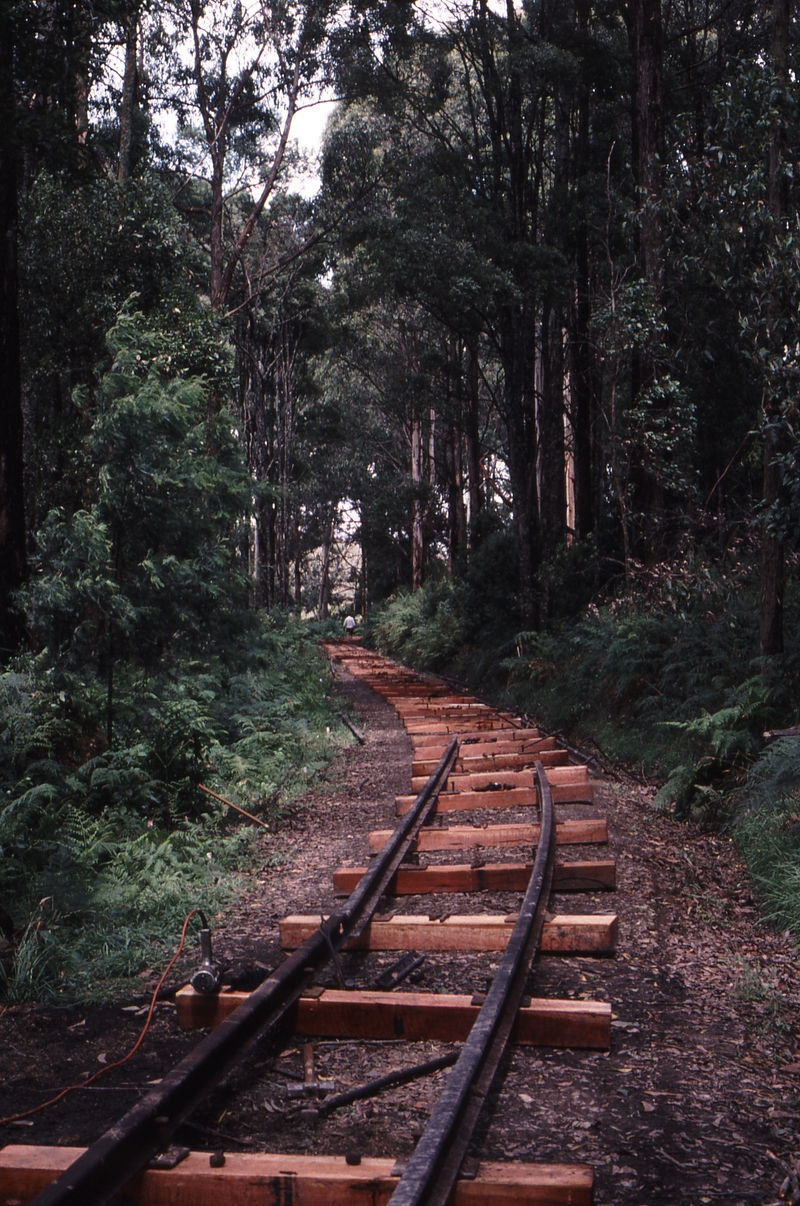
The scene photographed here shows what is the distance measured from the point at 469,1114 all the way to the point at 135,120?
23.1 m

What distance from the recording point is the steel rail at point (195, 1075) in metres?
2.29

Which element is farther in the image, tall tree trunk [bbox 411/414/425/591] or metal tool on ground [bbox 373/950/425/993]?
tall tree trunk [bbox 411/414/425/591]

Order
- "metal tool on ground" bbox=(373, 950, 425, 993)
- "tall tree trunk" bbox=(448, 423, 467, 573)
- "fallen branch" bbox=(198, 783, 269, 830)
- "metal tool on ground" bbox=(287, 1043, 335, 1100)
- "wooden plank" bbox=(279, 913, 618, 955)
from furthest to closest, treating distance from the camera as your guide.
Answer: "tall tree trunk" bbox=(448, 423, 467, 573)
"fallen branch" bbox=(198, 783, 269, 830)
"wooden plank" bbox=(279, 913, 618, 955)
"metal tool on ground" bbox=(373, 950, 425, 993)
"metal tool on ground" bbox=(287, 1043, 335, 1100)

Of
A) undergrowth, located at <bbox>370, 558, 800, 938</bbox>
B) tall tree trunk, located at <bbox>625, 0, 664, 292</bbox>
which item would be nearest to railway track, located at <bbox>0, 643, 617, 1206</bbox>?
undergrowth, located at <bbox>370, 558, 800, 938</bbox>

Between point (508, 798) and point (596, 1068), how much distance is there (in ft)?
15.0

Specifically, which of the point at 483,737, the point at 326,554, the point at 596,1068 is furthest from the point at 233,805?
the point at 326,554

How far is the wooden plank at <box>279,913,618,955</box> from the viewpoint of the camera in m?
4.43

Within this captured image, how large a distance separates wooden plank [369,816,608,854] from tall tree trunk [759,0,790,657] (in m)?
3.38

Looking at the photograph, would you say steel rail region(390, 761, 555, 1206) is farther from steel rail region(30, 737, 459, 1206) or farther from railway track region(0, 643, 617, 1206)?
steel rail region(30, 737, 459, 1206)

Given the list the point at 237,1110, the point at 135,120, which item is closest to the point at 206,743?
the point at 237,1110

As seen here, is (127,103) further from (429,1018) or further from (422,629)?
(429,1018)

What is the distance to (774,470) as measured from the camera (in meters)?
8.62

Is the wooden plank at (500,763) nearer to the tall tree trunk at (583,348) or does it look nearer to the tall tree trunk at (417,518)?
the tall tree trunk at (583,348)

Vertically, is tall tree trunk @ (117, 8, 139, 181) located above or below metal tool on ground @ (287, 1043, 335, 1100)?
above
